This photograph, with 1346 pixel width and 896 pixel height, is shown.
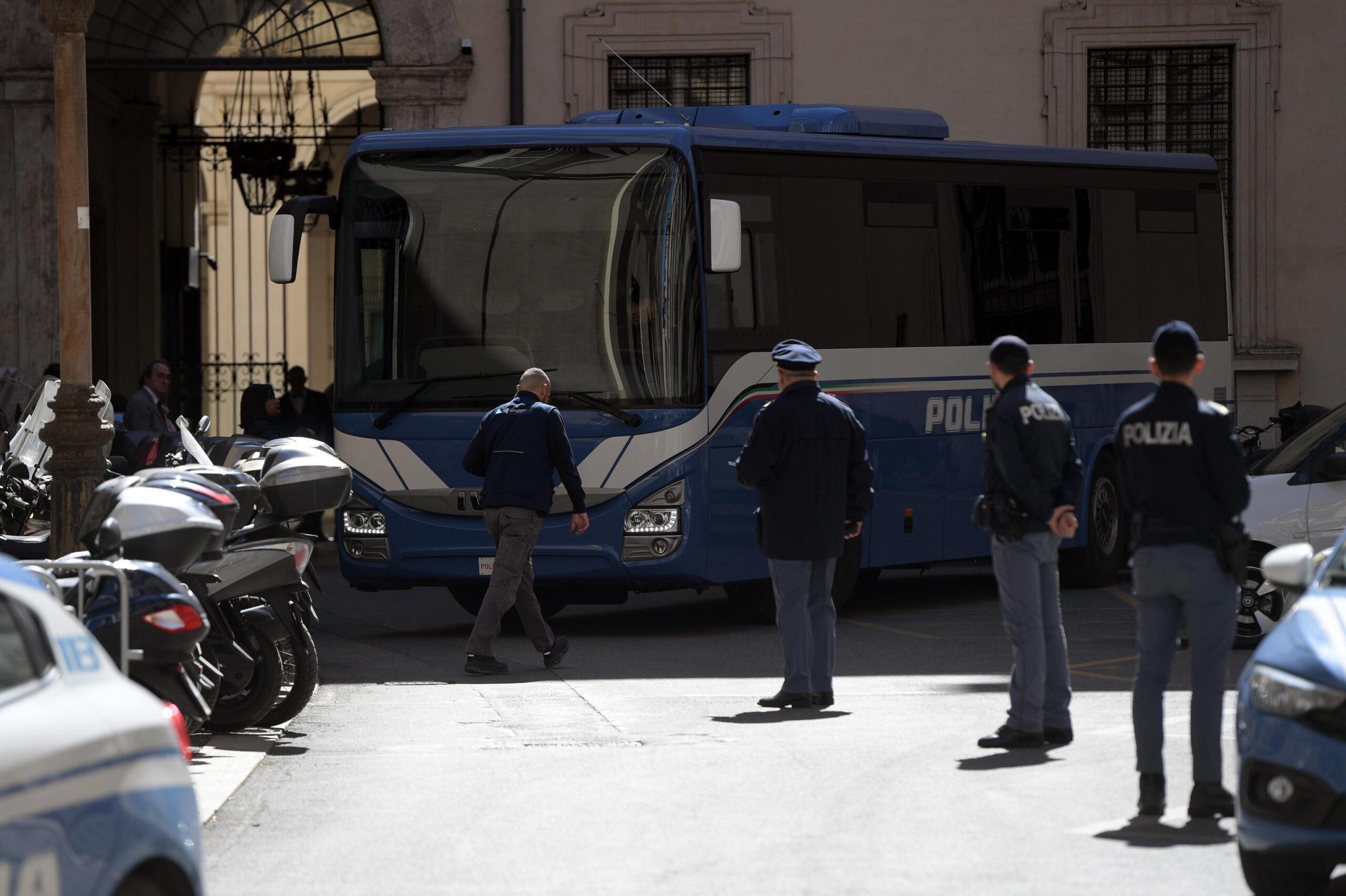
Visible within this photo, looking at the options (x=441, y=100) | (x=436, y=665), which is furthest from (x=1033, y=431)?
(x=441, y=100)

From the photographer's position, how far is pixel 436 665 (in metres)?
11.9

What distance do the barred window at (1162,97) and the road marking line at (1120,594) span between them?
264 inches

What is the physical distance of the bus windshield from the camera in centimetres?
1298

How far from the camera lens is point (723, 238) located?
1275 cm

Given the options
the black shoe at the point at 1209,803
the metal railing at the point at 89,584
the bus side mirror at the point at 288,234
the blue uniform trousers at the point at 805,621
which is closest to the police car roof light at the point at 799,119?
the bus side mirror at the point at 288,234

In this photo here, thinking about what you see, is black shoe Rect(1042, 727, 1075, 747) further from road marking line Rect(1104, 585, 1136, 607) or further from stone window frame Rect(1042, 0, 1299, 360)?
stone window frame Rect(1042, 0, 1299, 360)

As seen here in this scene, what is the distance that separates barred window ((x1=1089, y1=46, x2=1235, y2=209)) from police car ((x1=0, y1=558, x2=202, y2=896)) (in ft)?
59.7

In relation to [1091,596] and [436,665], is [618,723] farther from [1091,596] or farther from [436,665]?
[1091,596]

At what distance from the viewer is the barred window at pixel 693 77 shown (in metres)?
21.5

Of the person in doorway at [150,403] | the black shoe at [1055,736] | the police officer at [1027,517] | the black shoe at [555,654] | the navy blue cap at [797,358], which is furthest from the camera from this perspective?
the person in doorway at [150,403]

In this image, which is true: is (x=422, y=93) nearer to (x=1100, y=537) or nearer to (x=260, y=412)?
(x=260, y=412)

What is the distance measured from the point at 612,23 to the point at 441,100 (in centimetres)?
193

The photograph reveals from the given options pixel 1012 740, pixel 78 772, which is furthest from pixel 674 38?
pixel 78 772

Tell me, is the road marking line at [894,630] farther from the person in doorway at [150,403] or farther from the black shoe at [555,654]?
the person in doorway at [150,403]
